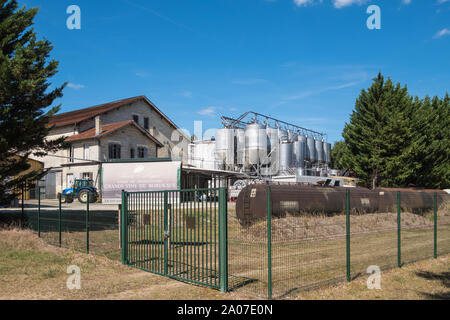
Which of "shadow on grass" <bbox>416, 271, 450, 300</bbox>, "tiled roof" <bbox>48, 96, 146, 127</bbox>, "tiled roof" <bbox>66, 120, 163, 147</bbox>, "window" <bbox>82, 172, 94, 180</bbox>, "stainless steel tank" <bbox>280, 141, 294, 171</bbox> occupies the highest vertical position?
"tiled roof" <bbox>48, 96, 146, 127</bbox>

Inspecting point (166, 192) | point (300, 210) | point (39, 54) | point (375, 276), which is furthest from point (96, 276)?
point (39, 54)

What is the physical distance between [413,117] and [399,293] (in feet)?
105

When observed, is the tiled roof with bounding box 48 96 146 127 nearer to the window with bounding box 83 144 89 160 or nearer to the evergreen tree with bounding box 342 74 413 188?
the window with bounding box 83 144 89 160

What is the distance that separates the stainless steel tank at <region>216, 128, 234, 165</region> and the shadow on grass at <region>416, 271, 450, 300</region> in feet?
117

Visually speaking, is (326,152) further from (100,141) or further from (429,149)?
(100,141)

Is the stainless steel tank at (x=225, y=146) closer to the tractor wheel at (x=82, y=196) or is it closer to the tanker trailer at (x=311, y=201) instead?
the tractor wheel at (x=82, y=196)

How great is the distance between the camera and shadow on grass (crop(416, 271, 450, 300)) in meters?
7.39

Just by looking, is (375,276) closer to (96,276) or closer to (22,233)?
(96,276)

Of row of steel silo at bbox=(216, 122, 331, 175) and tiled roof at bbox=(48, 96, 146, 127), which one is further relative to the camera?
row of steel silo at bbox=(216, 122, 331, 175)

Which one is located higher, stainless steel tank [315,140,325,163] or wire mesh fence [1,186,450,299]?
stainless steel tank [315,140,325,163]

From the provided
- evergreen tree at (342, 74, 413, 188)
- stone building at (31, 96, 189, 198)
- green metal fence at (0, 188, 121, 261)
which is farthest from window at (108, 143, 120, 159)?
evergreen tree at (342, 74, 413, 188)

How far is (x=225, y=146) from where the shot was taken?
4506 cm

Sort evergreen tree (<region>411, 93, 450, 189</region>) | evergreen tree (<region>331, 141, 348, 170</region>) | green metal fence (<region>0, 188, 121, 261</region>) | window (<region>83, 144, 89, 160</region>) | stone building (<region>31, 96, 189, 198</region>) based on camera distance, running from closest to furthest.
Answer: green metal fence (<region>0, 188, 121, 261</region>) < evergreen tree (<region>411, 93, 450, 189</region>) < stone building (<region>31, 96, 189, 198</region>) < window (<region>83, 144, 89, 160</region>) < evergreen tree (<region>331, 141, 348, 170</region>)

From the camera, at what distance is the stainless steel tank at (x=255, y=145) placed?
44312 millimetres
